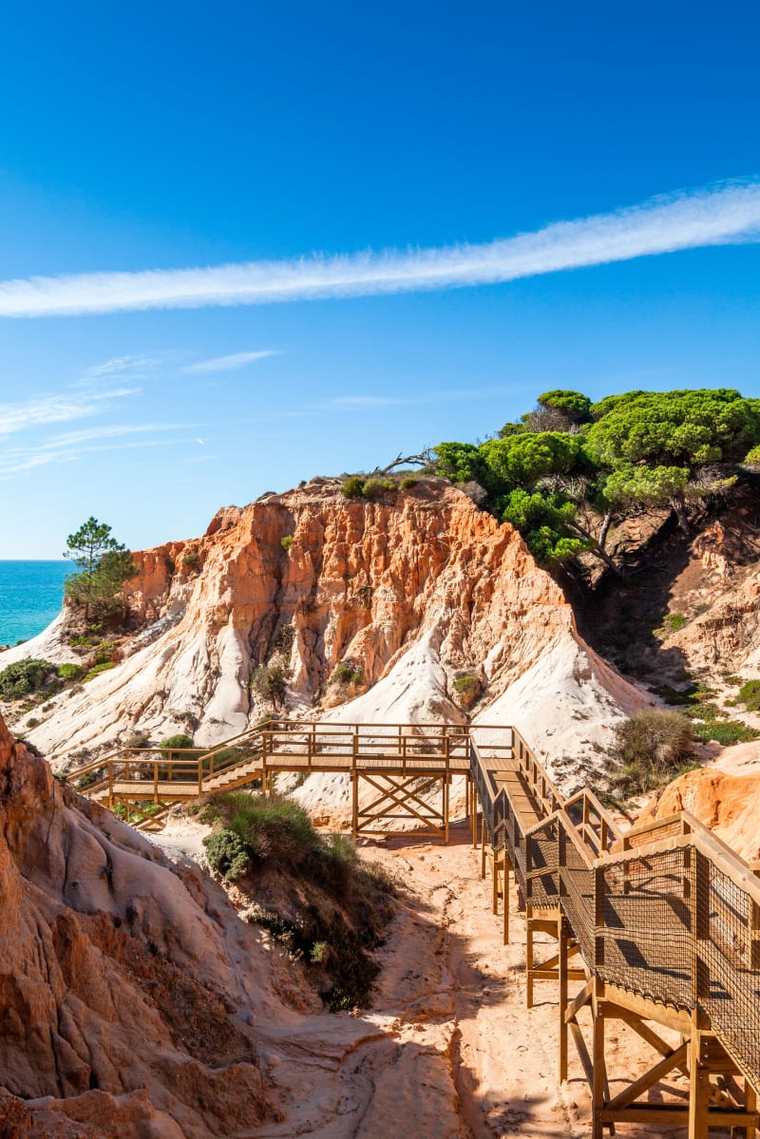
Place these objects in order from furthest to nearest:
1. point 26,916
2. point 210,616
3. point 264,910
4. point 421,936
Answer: point 210,616
point 421,936
point 264,910
point 26,916

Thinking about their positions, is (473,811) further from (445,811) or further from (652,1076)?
(652,1076)

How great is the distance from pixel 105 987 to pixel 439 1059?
4.41 meters

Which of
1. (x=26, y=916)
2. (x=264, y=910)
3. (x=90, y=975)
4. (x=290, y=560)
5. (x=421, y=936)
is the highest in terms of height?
(x=290, y=560)

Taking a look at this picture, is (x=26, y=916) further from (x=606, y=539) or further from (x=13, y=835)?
(x=606, y=539)

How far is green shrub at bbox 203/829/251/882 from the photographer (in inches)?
526

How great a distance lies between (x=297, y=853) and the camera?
582 inches

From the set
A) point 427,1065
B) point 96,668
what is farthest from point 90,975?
point 96,668

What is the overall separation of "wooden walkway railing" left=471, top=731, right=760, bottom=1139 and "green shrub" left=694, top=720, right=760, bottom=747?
14.6m

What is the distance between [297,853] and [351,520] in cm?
2255

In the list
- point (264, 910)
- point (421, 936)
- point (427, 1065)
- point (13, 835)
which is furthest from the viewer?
point (421, 936)

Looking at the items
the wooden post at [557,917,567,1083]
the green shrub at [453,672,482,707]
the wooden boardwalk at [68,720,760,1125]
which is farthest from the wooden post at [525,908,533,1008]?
the green shrub at [453,672,482,707]

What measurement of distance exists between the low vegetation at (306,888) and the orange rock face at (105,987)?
152cm

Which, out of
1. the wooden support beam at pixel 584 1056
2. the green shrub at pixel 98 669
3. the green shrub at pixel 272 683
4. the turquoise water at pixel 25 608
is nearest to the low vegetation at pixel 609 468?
the green shrub at pixel 272 683

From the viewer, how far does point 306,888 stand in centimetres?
1439
